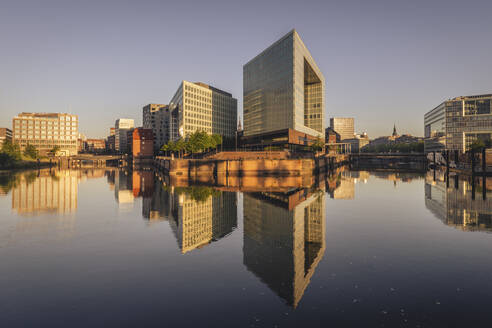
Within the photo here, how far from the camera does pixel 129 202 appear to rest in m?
39.1

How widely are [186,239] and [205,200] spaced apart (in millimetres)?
18567

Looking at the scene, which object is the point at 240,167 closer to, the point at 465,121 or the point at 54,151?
the point at 465,121

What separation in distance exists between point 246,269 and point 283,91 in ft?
390

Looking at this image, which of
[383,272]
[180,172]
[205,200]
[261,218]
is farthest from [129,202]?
[180,172]

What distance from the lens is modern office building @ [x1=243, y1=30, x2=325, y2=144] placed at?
121 metres

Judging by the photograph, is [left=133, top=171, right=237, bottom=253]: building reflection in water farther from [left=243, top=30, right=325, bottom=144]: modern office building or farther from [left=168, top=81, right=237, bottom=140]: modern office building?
[left=168, top=81, right=237, bottom=140]: modern office building

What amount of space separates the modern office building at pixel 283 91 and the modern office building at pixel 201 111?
2619cm

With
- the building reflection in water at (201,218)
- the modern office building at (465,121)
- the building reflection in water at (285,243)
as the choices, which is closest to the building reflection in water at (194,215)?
the building reflection in water at (201,218)

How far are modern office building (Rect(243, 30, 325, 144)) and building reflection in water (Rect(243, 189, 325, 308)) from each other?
9172 centimetres

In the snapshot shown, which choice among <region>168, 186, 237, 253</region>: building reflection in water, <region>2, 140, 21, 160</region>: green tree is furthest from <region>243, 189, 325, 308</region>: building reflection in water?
<region>2, 140, 21, 160</region>: green tree

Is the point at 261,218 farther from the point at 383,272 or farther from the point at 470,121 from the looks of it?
the point at 470,121

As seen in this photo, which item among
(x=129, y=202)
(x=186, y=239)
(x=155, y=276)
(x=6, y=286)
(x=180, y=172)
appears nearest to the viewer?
(x=6, y=286)

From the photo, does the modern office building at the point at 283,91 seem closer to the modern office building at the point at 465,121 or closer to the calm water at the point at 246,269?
the modern office building at the point at 465,121

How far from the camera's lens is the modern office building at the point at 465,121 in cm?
16414
